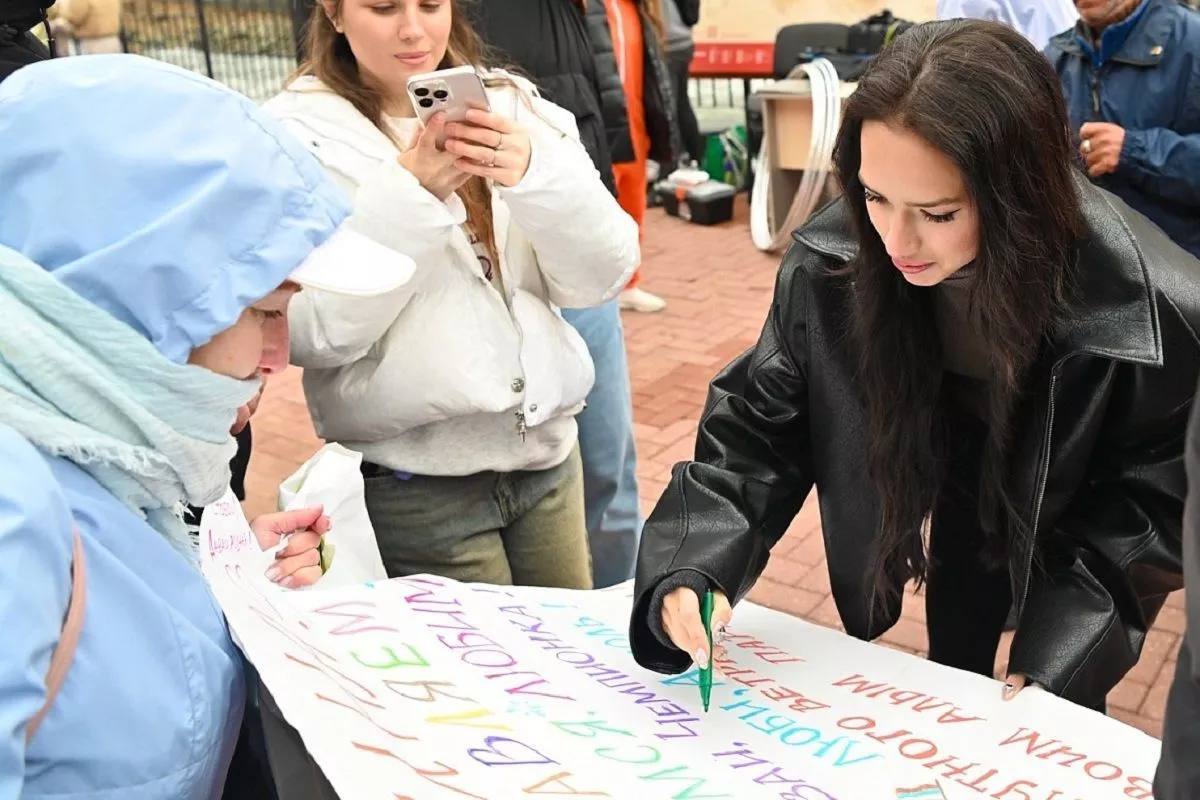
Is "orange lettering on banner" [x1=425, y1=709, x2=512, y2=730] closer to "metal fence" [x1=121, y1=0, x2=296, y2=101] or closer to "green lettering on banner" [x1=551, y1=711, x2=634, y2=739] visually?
"green lettering on banner" [x1=551, y1=711, x2=634, y2=739]

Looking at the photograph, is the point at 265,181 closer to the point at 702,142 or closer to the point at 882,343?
the point at 882,343

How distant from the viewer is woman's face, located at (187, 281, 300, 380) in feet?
3.60

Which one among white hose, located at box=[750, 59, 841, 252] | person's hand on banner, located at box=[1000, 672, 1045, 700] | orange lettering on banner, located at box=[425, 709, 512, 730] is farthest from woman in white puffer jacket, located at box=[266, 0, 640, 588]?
white hose, located at box=[750, 59, 841, 252]

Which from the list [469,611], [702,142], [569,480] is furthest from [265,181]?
[702,142]

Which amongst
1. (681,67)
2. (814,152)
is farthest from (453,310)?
(681,67)

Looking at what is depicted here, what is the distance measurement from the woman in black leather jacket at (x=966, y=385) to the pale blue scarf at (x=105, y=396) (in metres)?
0.63

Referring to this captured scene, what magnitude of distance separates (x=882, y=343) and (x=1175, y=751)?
0.85 m

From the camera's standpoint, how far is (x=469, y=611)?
158cm

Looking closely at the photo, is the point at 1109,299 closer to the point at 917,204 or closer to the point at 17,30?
the point at 917,204

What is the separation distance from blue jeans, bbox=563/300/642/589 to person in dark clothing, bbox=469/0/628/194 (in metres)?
0.61

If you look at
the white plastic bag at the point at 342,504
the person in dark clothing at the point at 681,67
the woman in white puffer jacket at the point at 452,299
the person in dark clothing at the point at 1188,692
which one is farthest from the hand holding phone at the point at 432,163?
the person in dark clothing at the point at 681,67

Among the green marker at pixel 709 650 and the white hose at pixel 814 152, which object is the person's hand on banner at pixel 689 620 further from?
the white hose at pixel 814 152

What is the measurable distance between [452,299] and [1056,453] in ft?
2.96

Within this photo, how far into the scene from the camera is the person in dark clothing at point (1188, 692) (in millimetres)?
742
